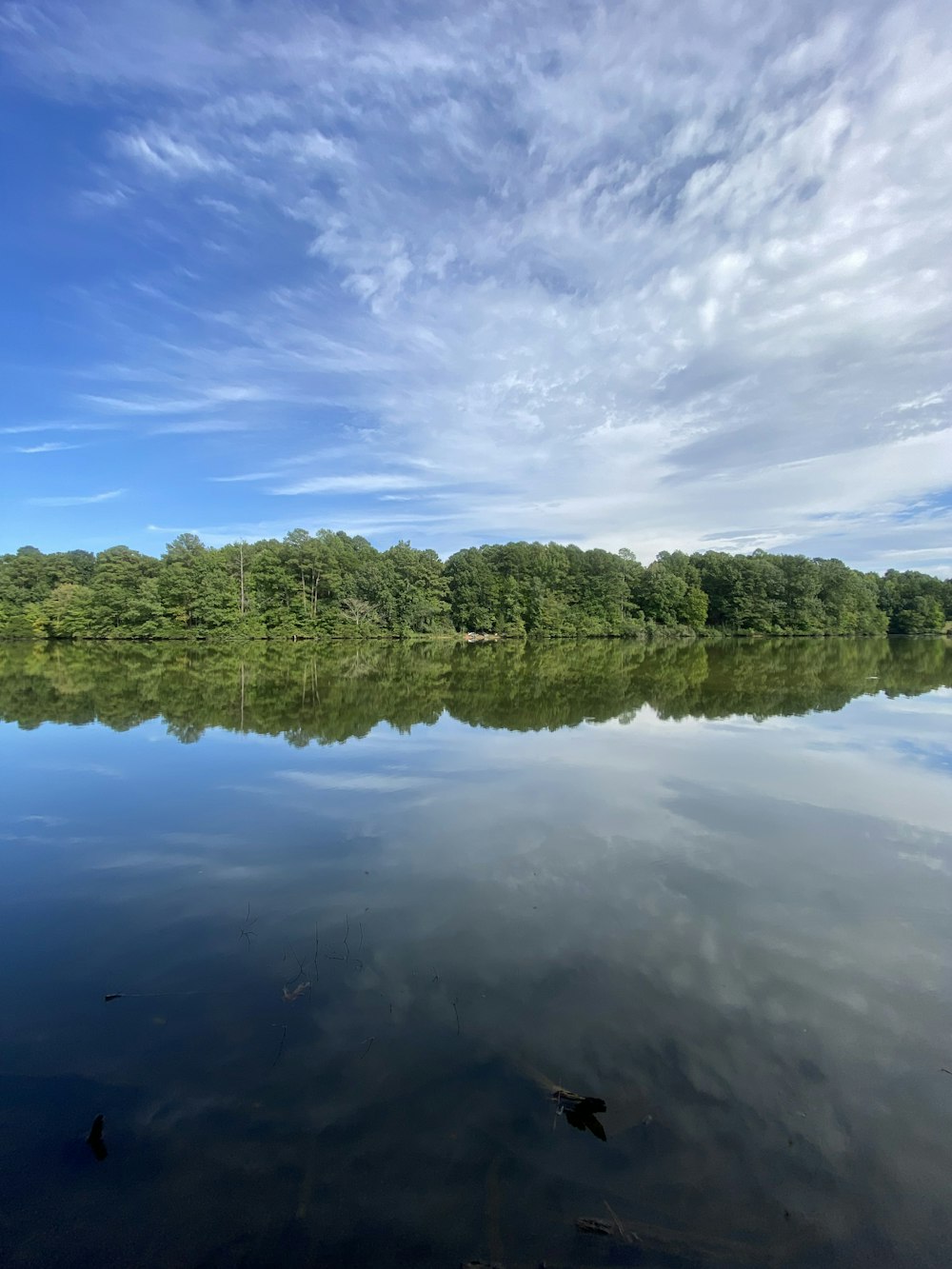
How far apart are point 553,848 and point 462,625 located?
53.6 m

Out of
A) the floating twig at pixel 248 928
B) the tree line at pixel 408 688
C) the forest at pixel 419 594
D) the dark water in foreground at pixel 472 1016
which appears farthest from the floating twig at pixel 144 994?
the forest at pixel 419 594

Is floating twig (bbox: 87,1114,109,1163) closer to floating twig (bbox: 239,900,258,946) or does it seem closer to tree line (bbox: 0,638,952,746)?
floating twig (bbox: 239,900,258,946)

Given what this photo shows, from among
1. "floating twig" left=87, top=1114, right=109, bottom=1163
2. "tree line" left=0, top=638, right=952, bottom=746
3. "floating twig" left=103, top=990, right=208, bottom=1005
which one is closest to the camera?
"floating twig" left=87, top=1114, right=109, bottom=1163

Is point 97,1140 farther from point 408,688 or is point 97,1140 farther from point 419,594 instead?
point 419,594

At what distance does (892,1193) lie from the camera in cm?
258

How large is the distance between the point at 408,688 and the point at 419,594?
37963mm

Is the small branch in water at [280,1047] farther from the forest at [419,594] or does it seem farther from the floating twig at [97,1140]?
the forest at [419,594]

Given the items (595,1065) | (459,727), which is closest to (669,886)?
(595,1065)

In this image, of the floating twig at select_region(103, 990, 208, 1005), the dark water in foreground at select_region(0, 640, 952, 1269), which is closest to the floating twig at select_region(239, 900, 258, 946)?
the dark water in foreground at select_region(0, 640, 952, 1269)

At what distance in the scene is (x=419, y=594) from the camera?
56.3m

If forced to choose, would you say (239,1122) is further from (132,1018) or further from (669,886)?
(669,886)

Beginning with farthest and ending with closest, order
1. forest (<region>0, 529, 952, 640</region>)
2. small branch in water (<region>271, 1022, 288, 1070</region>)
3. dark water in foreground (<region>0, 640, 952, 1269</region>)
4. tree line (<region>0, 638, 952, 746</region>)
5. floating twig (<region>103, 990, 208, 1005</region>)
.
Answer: forest (<region>0, 529, 952, 640</region>) → tree line (<region>0, 638, 952, 746</region>) → floating twig (<region>103, 990, 208, 1005</region>) → small branch in water (<region>271, 1022, 288, 1070</region>) → dark water in foreground (<region>0, 640, 952, 1269</region>)

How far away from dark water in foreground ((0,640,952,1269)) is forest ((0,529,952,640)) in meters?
45.7

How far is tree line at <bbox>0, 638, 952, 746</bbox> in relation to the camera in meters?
13.4
